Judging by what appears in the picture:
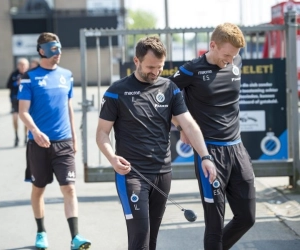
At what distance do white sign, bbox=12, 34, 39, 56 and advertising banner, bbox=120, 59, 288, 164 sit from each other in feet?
143

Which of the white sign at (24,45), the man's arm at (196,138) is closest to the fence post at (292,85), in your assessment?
the man's arm at (196,138)

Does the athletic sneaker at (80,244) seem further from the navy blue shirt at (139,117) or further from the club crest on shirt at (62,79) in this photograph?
the navy blue shirt at (139,117)

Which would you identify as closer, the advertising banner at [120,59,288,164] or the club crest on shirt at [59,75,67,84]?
the club crest on shirt at [59,75,67,84]

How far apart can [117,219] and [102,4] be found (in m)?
44.5

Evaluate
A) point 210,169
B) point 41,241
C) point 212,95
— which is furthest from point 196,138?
point 41,241

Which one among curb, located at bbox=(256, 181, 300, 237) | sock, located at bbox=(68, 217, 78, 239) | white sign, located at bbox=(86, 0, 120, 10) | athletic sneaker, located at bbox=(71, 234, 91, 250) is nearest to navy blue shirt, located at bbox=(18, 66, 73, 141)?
sock, located at bbox=(68, 217, 78, 239)

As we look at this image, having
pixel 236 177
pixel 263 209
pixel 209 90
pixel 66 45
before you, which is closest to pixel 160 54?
pixel 209 90

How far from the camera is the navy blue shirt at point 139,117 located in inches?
196

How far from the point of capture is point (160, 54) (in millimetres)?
4863

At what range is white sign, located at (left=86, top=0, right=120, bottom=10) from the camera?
51219 millimetres

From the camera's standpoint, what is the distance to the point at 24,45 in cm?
5219

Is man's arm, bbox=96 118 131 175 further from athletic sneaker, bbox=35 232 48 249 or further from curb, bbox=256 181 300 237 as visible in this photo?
curb, bbox=256 181 300 237

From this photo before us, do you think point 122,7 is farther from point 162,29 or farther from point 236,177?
point 236,177

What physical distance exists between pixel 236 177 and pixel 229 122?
428 mm
